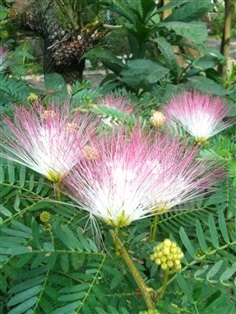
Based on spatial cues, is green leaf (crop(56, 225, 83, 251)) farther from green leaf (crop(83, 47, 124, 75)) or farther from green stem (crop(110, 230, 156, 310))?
green leaf (crop(83, 47, 124, 75))

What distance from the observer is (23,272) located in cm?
51

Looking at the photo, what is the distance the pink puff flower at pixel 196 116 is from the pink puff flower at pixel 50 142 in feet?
0.82

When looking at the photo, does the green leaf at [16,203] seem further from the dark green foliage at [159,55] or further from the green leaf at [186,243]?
the dark green foliage at [159,55]

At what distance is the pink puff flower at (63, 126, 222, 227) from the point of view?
1.63ft

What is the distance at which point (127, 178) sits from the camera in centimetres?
50

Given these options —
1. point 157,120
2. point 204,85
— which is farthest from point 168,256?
point 204,85

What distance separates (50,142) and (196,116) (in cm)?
36

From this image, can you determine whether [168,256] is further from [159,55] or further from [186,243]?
[159,55]

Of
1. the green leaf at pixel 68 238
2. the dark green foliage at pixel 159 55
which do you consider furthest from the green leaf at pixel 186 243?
the dark green foliage at pixel 159 55

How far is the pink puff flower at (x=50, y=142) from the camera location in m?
0.55

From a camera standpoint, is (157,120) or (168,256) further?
(157,120)

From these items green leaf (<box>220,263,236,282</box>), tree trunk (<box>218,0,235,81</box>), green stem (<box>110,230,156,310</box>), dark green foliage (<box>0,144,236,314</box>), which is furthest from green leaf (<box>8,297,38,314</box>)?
tree trunk (<box>218,0,235,81</box>)

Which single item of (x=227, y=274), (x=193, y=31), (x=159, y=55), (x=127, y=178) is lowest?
(x=159, y=55)

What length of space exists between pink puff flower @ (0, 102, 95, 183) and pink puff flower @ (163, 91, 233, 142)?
0.82 feet
